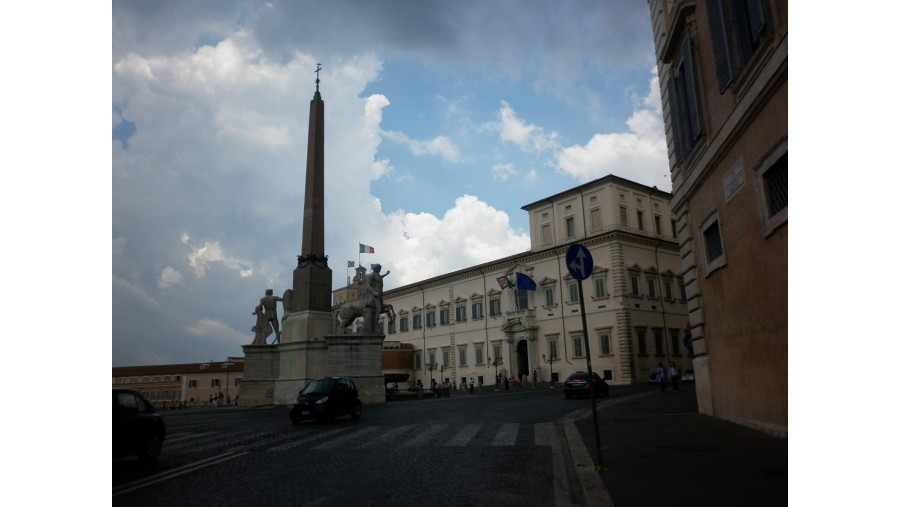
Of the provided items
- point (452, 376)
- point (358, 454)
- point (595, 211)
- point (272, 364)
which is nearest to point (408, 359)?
point (452, 376)

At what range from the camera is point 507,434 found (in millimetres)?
11492

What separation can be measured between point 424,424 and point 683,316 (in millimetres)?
41670

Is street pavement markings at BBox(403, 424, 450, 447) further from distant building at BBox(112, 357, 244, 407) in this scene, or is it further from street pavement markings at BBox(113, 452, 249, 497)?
distant building at BBox(112, 357, 244, 407)

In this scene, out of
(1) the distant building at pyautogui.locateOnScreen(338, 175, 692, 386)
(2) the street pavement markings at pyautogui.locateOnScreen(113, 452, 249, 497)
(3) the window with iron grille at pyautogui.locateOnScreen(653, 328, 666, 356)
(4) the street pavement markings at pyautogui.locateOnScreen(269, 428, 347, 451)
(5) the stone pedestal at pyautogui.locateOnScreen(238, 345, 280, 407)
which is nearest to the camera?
(2) the street pavement markings at pyautogui.locateOnScreen(113, 452, 249, 497)

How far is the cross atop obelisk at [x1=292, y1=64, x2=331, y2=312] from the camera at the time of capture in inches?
1049

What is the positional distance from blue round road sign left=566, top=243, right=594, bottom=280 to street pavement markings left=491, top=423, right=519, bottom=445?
11.7 feet

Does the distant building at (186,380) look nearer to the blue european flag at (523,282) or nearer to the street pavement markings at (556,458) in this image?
the blue european flag at (523,282)

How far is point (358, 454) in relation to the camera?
30.2 ft

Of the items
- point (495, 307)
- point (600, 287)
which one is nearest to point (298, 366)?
point (600, 287)

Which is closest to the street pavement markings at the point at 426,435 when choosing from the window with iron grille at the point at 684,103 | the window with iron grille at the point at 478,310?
the window with iron grille at the point at 684,103

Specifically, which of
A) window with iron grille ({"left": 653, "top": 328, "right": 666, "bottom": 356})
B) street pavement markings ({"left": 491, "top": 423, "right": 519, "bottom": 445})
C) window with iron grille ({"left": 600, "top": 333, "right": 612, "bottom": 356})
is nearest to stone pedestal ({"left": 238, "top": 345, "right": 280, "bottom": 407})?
street pavement markings ({"left": 491, "top": 423, "right": 519, "bottom": 445})

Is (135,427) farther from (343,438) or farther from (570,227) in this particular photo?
(570,227)

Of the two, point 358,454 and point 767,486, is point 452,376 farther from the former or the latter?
point 767,486

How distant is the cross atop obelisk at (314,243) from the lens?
2664cm
